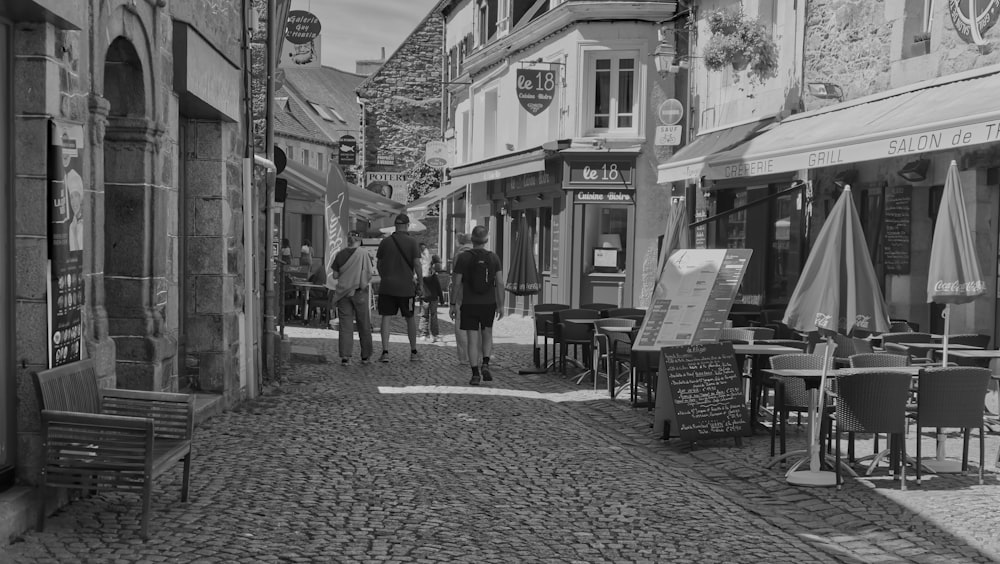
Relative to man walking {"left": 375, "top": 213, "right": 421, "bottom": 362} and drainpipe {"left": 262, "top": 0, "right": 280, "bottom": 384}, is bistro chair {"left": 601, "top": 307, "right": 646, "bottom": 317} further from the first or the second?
drainpipe {"left": 262, "top": 0, "right": 280, "bottom": 384}

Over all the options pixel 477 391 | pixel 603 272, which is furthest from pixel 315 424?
pixel 603 272

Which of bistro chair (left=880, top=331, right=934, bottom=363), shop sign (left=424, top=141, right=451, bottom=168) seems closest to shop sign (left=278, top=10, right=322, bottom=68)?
bistro chair (left=880, top=331, right=934, bottom=363)

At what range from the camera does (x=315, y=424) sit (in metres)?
10.3

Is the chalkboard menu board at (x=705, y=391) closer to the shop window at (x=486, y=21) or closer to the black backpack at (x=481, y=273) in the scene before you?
the black backpack at (x=481, y=273)

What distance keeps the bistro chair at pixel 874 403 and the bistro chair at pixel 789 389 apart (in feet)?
2.15

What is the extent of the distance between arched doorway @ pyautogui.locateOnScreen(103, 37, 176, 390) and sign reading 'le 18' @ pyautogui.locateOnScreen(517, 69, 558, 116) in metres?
16.5

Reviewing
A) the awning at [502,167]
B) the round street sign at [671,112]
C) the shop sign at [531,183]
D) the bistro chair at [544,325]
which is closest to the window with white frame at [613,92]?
the awning at [502,167]

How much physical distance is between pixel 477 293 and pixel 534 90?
11882 mm

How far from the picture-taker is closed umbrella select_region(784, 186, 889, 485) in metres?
8.06

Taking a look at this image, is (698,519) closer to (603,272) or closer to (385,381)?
(385,381)

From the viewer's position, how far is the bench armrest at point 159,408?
6.84 meters

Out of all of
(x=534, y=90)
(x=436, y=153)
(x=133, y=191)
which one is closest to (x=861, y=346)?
(x=133, y=191)

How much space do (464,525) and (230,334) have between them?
5.28 meters

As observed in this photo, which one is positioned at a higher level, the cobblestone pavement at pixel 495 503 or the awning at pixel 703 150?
the awning at pixel 703 150
